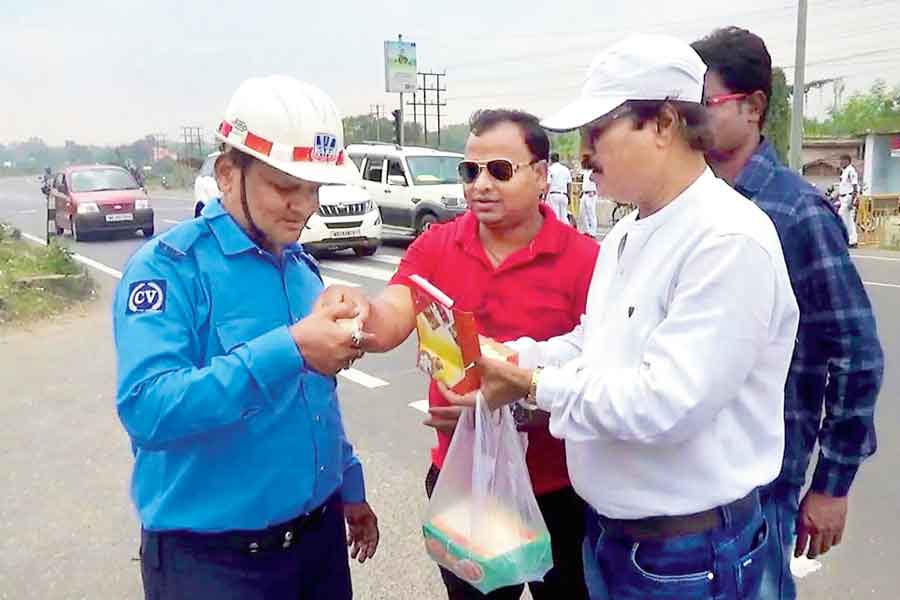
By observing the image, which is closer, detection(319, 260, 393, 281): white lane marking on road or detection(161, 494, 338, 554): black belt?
detection(161, 494, 338, 554): black belt

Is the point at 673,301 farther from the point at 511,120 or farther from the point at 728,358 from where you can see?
the point at 511,120

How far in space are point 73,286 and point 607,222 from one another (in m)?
13.4

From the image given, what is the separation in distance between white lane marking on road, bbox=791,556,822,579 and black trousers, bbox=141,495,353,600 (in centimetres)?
225

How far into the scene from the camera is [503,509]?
1.85 metres

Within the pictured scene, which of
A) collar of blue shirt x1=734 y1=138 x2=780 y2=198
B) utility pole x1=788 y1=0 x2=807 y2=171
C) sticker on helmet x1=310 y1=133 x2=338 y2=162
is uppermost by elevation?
utility pole x1=788 y1=0 x2=807 y2=171

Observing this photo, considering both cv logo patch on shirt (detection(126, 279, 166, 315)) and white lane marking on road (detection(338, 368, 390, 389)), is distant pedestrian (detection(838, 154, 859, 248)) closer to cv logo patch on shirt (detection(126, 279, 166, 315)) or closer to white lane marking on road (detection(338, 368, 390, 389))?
white lane marking on road (detection(338, 368, 390, 389))

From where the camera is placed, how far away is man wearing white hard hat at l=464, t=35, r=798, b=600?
1.43m

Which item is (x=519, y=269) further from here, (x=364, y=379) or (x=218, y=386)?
(x=364, y=379)

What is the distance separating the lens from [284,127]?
162 cm

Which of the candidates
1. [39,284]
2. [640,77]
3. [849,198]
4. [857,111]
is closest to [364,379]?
[640,77]

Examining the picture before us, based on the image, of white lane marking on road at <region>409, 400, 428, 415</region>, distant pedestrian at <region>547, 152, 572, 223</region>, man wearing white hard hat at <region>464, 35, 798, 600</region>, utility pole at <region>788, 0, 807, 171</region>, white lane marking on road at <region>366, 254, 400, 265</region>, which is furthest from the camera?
distant pedestrian at <region>547, 152, 572, 223</region>

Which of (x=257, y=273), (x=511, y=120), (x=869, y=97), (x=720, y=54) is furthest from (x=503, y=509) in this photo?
(x=869, y=97)

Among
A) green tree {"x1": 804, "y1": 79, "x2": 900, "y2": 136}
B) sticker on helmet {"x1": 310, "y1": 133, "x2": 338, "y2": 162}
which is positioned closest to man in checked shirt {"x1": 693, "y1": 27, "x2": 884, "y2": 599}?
sticker on helmet {"x1": 310, "y1": 133, "x2": 338, "y2": 162}

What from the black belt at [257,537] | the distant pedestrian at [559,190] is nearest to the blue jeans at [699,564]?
the black belt at [257,537]
